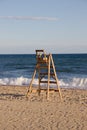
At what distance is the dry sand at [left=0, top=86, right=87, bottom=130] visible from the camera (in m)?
10.1

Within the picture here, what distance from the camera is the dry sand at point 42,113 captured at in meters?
10.1

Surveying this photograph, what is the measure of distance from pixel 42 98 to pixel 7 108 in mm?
2484

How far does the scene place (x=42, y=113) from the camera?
11633 millimetres

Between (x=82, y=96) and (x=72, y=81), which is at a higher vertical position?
(x=72, y=81)

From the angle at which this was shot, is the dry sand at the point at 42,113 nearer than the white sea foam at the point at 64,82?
Yes

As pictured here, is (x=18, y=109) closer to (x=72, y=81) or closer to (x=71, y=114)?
(x=71, y=114)

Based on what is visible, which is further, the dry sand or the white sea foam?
the white sea foam

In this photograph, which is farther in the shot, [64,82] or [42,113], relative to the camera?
[64,82]

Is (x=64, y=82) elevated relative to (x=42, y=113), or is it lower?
elevated

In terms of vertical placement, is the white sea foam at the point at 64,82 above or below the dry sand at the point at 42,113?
above

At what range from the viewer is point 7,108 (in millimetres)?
12430

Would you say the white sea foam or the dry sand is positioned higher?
the white sea foam

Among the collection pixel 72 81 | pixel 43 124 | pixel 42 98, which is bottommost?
pixel 43 124

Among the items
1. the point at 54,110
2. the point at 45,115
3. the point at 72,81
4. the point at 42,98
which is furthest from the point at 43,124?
the point at 72,81
